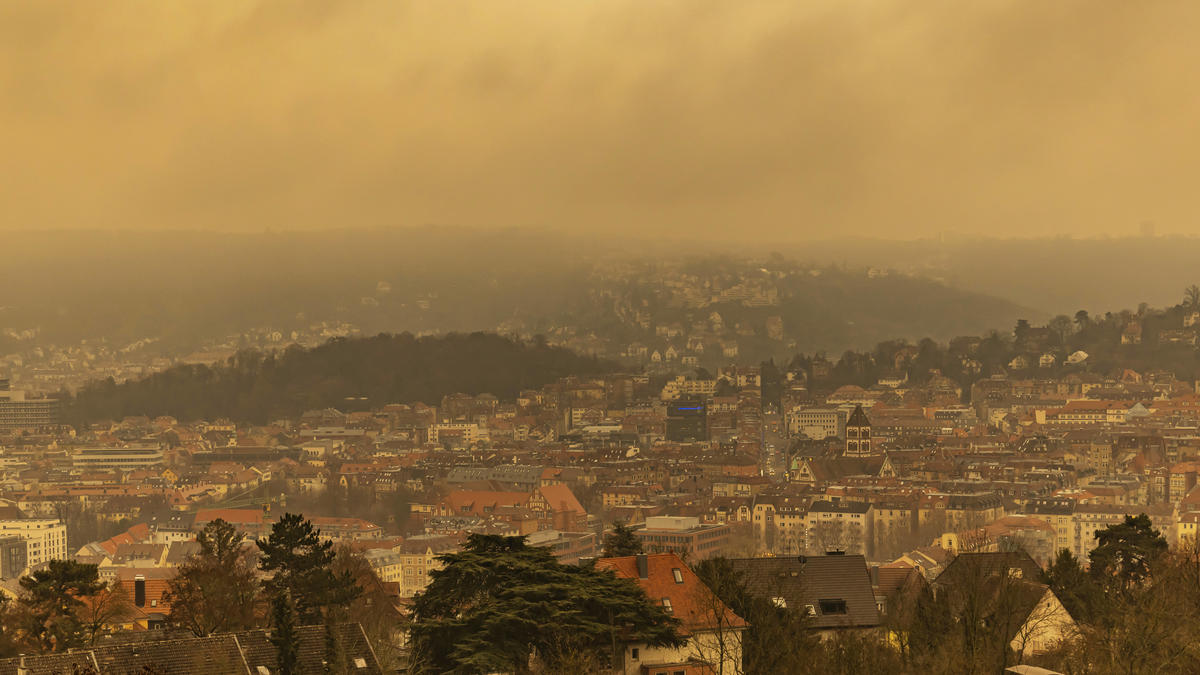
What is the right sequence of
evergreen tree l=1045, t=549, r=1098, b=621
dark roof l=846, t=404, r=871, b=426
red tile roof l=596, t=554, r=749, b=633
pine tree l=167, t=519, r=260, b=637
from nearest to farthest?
red tile roof l=596, t=554, r=749, b=633 → pine tree l=167, t=519, r=260, b=637 → evergreen tree l=1045, t=549, r=1098, b=621 → dark roof l=846, t=404, r=871, b=426

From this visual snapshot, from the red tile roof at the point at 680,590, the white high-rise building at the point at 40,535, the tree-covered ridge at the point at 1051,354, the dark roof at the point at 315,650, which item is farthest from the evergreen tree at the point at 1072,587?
the tree-covered ridge at the point at 1051,354

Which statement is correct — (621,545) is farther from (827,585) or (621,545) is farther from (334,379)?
(334,379)

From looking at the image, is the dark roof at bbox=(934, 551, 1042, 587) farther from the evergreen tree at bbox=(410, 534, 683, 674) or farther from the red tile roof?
the evergreen tree at bbox=(410, 534, 683, 674)

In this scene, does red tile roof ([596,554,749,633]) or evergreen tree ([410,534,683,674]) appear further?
red tile roof ([596,554,749,633])

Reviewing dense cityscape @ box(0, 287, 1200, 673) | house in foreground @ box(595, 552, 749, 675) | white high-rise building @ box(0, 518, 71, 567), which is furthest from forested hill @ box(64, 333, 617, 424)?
house in foreground @ box(595, 552, 749, 675)

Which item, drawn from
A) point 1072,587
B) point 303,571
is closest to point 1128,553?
point 1072,587

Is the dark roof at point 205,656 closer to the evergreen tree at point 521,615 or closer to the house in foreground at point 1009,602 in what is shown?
the evergreen tree at point 521,615

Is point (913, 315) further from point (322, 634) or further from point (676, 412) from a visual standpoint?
point (322, 634)

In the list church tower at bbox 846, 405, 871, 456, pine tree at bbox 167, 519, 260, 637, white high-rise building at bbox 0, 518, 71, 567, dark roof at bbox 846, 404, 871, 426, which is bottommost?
white high-rise building at bbox 0, 518, 71, 567
